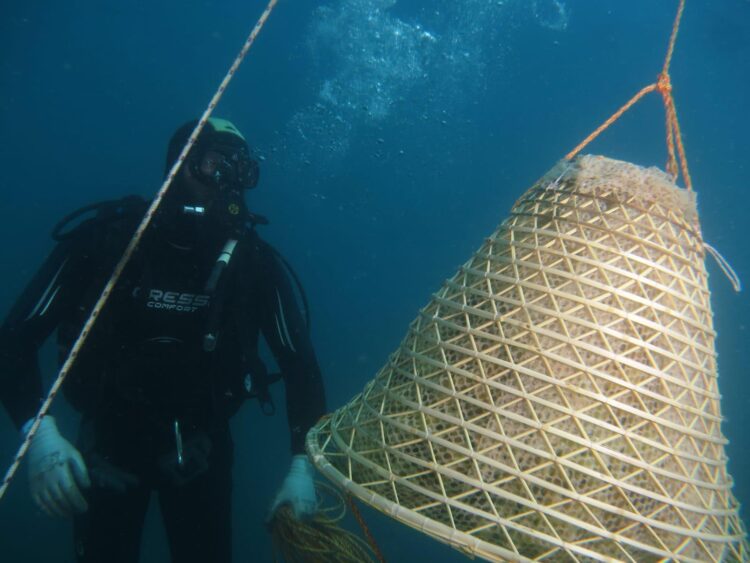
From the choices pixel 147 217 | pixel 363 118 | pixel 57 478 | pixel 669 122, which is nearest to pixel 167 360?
pixel 57 478

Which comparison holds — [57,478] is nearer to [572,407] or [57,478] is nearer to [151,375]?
[151,375]

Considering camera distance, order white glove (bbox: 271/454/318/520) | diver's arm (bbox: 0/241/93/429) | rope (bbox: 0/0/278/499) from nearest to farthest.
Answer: rope (bbox: 0/0/278/499) < white glove (bbox: 271/454/318/520) < diver's arm (bbox: 0/241/93/429)

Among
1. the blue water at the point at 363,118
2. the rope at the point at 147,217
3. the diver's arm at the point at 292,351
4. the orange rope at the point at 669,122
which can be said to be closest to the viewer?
the rope at the point at 147,217

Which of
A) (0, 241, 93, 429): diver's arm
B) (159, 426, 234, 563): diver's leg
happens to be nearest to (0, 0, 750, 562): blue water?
(159, 426, 234, 563): diver's leg

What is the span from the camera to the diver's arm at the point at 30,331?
306 cm

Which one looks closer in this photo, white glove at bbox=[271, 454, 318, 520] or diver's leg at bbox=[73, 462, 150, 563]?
white glove at bbox=[271, 454, 318, 520]

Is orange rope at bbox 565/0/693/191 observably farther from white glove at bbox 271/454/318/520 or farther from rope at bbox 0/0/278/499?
white glove at bbox 271/454/318/520

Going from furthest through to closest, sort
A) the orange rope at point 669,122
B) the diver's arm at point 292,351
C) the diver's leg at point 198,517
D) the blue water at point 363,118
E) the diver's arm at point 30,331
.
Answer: the blue water at point 363,118 → the diver's arm at point 292,351 → the diver's leg at point 198,517 → the diver's arm at point 30,331 → the orange rope at point 669,122

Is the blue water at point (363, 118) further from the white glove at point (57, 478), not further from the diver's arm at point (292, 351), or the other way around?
the white glove at point (57, 478)

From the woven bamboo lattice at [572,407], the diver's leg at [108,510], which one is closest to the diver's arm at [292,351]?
the diver's leg at [108,510]

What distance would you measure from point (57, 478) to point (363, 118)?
160 ft

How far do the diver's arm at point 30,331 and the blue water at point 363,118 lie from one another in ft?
45.7

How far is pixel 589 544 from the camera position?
64.5 inches

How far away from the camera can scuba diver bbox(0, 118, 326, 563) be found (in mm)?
3088
